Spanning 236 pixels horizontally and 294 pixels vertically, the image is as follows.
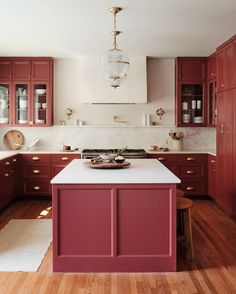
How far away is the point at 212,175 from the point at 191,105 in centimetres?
132

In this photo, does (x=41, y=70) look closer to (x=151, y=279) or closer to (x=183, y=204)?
(x=183, y=204)

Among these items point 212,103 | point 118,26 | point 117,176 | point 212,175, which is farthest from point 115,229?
point 212,103

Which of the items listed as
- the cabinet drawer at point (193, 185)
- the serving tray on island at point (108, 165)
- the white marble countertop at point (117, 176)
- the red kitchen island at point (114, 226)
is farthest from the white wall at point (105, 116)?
the red kitchen island at point (114, 226)

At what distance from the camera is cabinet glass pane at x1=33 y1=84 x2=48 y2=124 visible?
21.8 feet

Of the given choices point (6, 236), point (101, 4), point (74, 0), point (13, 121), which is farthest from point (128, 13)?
point (13, 121)

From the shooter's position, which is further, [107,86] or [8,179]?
[107,86]

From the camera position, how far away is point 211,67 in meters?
6.38

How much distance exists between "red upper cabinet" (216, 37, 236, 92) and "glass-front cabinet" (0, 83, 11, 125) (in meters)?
3.43

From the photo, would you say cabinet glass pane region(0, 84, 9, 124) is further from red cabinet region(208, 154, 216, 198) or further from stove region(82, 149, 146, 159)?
red cabinet region(208, 154, 216, 198)

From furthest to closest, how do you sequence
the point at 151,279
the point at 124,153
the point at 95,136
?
1. the point at 95,136
2. the point at 124,153
3. the point at 151,279

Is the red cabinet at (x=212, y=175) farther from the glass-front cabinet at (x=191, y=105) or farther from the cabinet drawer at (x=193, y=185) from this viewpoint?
the glass-front cabinet at (x=191, y=105)

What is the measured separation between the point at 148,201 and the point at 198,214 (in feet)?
7.77

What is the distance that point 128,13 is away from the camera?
4.04 metres

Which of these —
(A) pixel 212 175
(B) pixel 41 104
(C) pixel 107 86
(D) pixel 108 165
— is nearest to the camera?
(D) pixel 108 165
